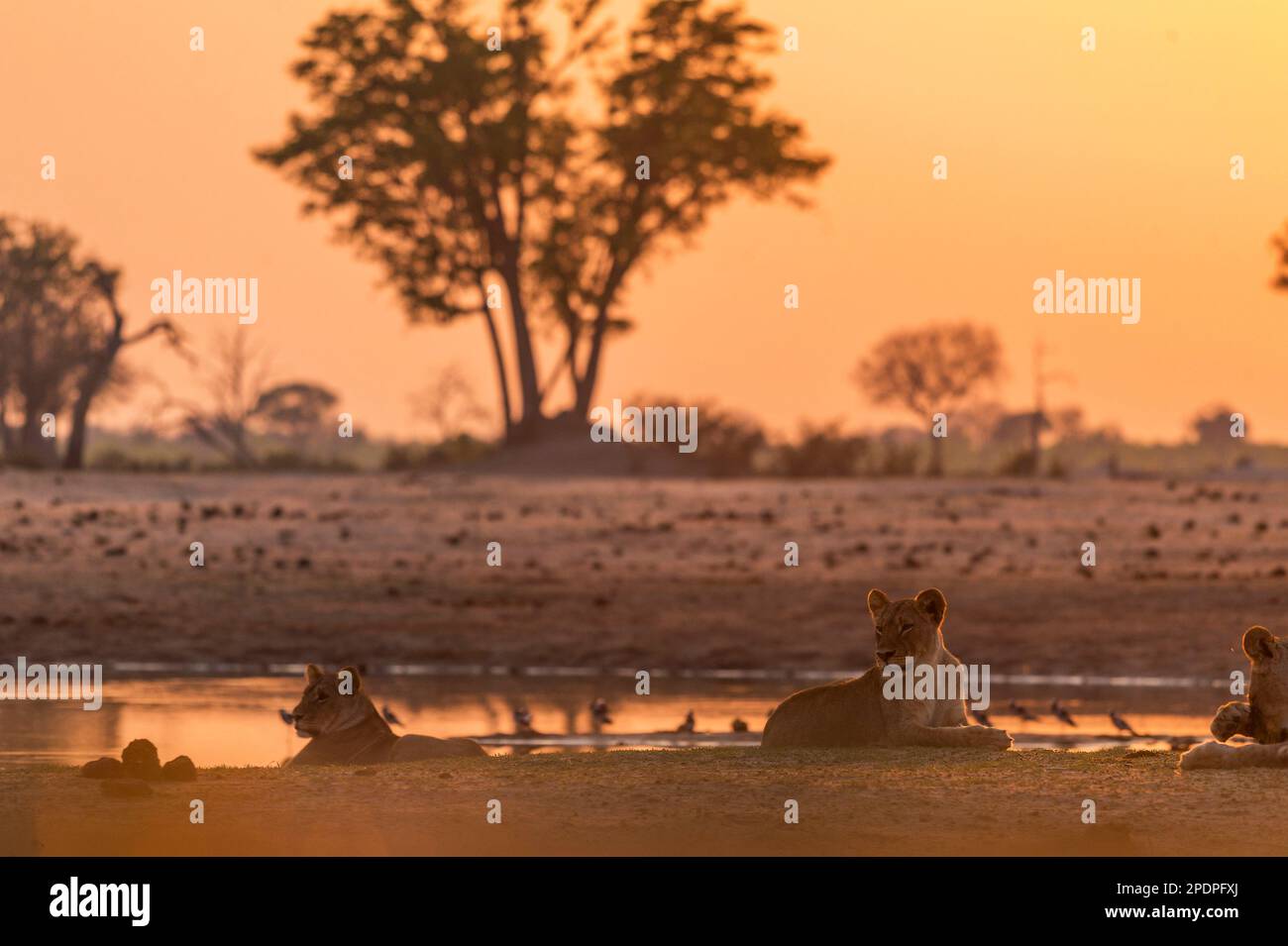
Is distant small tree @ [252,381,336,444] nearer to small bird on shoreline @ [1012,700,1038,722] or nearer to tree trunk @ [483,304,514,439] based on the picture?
tree trunk @ [483,304,514,439]

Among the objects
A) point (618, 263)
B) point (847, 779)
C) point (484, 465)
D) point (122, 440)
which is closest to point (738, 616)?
point (847, 779)

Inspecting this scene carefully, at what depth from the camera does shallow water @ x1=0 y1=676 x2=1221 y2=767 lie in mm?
16328

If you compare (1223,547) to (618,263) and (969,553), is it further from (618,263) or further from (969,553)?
(618,263)

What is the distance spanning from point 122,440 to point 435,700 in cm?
9180

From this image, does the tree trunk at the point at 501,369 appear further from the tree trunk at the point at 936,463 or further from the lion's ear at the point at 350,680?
the lion's ear at the point at 350,680

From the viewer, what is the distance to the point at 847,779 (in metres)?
11.3

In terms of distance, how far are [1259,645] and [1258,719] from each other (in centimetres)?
48

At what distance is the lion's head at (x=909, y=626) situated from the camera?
11812mm

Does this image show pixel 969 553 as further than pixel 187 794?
Yes

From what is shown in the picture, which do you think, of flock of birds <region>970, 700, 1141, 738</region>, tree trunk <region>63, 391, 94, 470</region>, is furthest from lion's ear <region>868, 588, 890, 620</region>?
tree trunk <region>63, 391, 94, 470</region>
